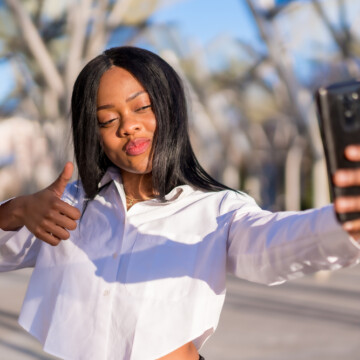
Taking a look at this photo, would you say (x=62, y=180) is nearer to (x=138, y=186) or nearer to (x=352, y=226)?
(x=138, y=186)

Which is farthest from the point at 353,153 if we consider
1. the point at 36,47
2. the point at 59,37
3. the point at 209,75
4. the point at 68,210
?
the point at 209,75

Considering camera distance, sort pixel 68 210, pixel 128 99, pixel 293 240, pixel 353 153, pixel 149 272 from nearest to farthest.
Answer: pixel 353 153 → pixel 293 240 → pixel 68 210 → pixel 149 272 → pixel 128 99

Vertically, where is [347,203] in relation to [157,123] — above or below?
below

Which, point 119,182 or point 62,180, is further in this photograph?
point 119,182

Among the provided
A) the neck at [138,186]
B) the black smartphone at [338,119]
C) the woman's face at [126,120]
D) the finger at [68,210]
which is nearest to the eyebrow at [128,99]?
the woman's face at [126,120]

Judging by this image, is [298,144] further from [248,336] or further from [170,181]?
[170,181]

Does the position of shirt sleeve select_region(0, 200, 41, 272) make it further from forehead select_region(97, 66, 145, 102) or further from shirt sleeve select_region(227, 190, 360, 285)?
shirt sleeve select_region(227, 190, 360, 285)

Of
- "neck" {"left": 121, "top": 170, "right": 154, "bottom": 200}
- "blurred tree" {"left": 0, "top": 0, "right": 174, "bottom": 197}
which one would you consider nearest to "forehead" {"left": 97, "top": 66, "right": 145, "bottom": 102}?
"neck" {"left": 121, "top": 170, "right": 154, "bottom": 200}

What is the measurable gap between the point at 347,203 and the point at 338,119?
151 millimetres

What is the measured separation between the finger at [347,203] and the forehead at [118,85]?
0.80 meters

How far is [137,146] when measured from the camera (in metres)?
1.88

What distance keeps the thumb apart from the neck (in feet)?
1.05

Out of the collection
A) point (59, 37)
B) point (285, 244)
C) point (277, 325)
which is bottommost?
point (277, 325)

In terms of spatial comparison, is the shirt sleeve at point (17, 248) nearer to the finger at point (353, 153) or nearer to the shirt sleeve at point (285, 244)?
the shirt sleeve at point (285, 244)
